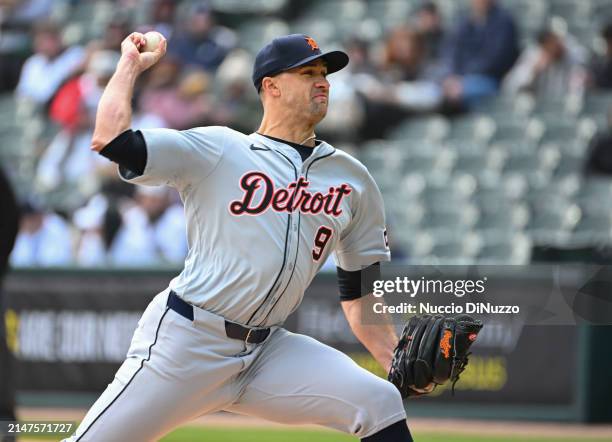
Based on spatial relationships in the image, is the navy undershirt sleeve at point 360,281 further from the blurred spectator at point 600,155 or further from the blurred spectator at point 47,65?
the blurred spectator at point 47,65

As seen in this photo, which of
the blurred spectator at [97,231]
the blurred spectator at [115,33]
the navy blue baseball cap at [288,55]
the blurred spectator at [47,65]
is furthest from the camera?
the blurred spectator at [47,65]

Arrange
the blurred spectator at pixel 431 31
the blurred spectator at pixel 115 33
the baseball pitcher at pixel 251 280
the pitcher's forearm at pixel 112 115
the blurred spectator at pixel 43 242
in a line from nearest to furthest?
the pitcher's forearm at pixel 112 115
the baseball pitcher at pixel 251 280
the blurred spectator at pixel 43 242
the blurred spectator at pixel 431 31
the blurred spectator at pixel 115 33

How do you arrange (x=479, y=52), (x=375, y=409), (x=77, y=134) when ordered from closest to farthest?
1. (x=375, y=409)
2. (x=479, y=52)
3. (x=77, y=134)

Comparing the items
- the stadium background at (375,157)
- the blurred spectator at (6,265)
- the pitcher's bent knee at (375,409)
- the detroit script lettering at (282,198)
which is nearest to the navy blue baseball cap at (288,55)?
the detroit script lettering at (282,198)

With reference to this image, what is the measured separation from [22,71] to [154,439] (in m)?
10.5

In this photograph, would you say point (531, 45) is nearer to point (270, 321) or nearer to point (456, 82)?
point (456, 82)

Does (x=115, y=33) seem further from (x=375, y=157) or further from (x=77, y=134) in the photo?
(x=375, y=157)

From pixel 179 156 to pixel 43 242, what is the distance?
7502 millimetres

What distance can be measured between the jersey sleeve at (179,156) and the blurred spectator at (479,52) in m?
8.00

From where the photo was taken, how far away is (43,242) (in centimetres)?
1094

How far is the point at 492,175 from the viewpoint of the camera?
11359 mm

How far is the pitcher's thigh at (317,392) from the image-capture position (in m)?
3.88

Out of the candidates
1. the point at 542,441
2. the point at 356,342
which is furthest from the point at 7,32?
the point at 542,441

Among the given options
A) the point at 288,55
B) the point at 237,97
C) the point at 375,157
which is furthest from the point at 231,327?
the point at 237,97
